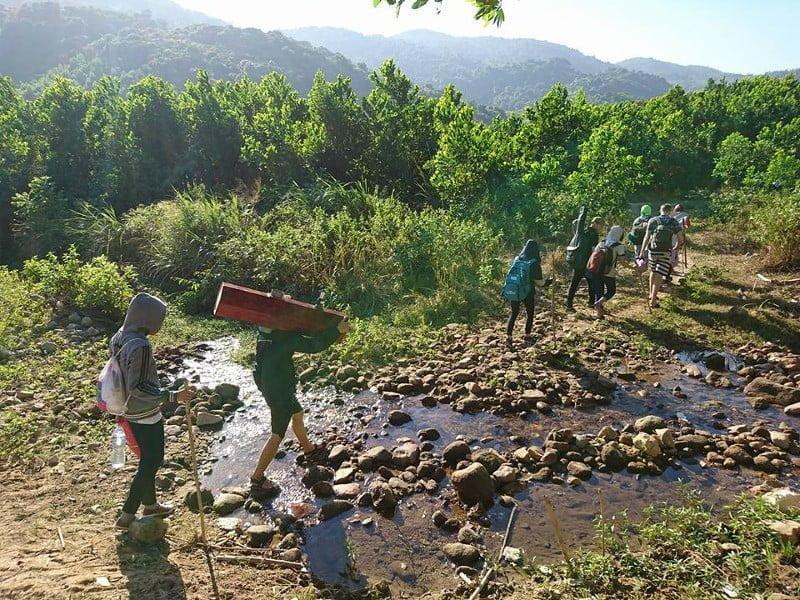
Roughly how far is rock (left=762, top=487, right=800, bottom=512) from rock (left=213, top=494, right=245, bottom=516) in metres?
4.39

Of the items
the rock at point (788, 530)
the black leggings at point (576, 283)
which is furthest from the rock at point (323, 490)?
the black leggings at point (576, 283)

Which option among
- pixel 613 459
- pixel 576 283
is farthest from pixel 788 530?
pixel 576 283

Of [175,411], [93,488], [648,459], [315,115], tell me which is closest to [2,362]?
[175,411]

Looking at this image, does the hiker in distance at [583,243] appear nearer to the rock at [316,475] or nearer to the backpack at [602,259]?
the backpack at [602,259]

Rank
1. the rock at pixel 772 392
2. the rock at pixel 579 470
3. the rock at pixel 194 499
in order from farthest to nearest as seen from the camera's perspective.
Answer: the rock at pixel 772 392, the rock at pixel 579 470, the rock at pixel 194 499

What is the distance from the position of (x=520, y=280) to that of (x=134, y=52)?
474ft

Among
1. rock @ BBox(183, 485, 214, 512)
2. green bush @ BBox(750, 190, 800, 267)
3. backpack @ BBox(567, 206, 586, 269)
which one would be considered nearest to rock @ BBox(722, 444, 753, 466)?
backpack @ BBox(567, 206, 586, 269)

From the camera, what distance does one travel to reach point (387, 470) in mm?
5152

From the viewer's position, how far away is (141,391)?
396 cm

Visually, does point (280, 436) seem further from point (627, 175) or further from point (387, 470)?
point (627, 175)

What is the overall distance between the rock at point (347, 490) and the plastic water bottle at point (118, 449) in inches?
72.5

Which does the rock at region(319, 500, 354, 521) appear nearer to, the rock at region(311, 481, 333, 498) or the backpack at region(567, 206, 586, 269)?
the rock at region(311, 481, 333, 498)

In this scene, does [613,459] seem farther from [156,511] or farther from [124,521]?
[124,521]

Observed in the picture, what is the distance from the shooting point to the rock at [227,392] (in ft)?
23.1
